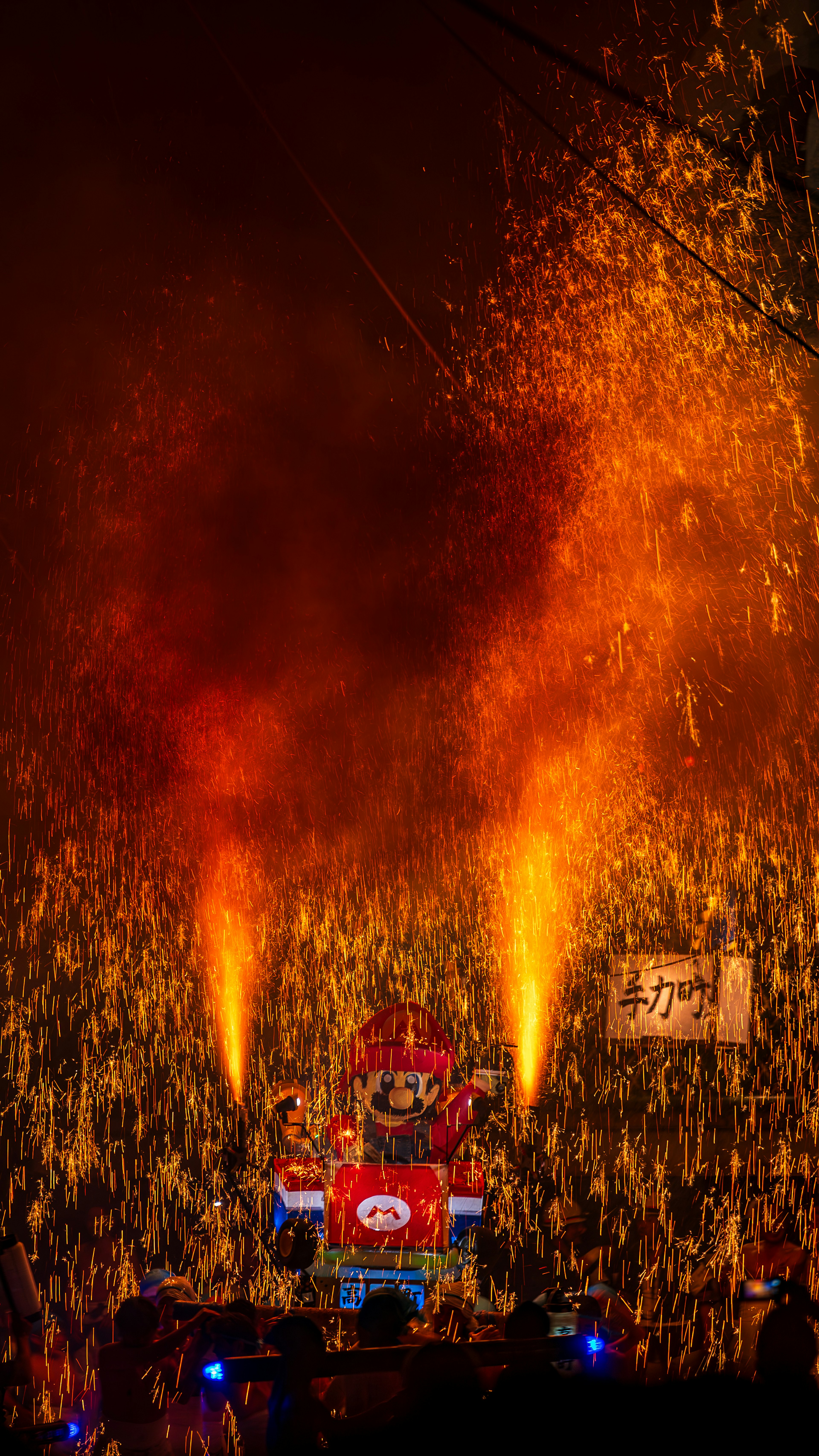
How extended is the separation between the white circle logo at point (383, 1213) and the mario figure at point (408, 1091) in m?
0.59

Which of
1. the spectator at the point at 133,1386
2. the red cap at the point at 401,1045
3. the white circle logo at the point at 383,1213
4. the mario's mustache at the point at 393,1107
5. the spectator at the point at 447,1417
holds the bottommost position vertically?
the white circle logo at the point at 383,1213

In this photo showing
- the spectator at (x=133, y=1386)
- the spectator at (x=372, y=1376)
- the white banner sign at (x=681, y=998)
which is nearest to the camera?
the spectator at (x=372, y=1376)

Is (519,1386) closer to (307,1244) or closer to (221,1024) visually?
(307,1244)

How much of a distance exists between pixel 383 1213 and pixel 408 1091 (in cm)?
167

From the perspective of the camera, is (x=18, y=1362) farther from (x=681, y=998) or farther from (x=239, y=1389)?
(x=681, y=998)

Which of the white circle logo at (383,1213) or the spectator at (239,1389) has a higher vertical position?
the spectator at (239,1389)

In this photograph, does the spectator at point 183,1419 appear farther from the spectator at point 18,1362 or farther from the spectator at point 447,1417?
the spectator at point 447,1417

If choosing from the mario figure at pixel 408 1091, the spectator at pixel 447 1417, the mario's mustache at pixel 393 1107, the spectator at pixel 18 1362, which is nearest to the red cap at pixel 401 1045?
the mario figure at pixel 408 1091

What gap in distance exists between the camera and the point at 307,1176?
1131 cm

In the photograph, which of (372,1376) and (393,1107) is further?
(393,1107)

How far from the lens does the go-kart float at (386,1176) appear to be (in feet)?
34.3

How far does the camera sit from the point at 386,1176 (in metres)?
10.9

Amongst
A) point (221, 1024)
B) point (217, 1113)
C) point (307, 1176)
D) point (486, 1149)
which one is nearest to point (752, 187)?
point (307, 1176)

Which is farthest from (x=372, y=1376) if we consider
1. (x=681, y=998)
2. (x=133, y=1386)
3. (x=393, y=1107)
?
(x=681, y=998)
